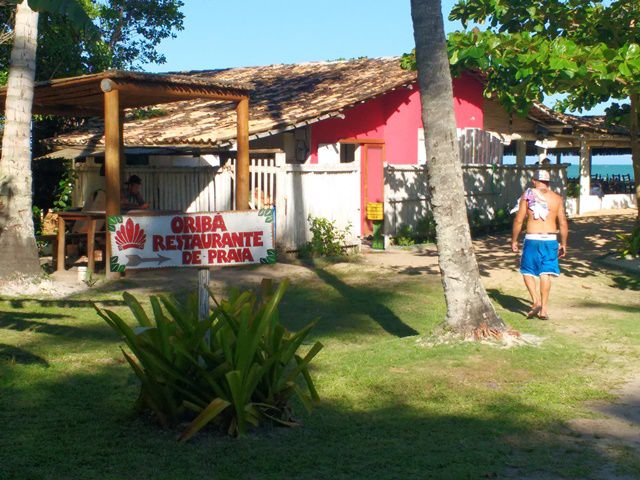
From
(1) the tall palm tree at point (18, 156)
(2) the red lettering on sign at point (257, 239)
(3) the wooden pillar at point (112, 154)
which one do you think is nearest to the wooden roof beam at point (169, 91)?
(3) the wooden pillar at point (112, 154)

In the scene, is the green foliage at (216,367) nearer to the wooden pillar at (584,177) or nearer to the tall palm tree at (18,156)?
the tall palm tree at (18,156)

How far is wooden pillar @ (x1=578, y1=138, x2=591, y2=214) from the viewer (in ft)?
94.8

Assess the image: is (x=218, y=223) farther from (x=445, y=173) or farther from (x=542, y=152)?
(x=542, y=152)

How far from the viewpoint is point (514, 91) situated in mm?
14211

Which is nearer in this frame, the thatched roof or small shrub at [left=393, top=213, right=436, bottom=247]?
the thatched roof

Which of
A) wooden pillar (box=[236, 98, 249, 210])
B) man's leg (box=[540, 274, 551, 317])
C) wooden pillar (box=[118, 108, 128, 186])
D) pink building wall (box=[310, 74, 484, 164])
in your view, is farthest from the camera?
pink building wall (box=[310, 74, 484, 164])

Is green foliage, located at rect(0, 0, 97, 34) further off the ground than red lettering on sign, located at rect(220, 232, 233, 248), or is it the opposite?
green foliage, located at rect(0, 0, 97, 34)

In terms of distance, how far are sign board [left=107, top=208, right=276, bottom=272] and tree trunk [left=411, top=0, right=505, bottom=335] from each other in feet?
8.16

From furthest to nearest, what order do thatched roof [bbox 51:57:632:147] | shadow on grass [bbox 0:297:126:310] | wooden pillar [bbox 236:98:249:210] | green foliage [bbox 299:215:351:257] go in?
1. thatched roof [bbox 51:57:632:147]
2. green foliage [bbox 299:215:351:257]
3. wooden pillar [bbox 236:98:249:210]
4. shadow on grass [bbox 0:297:126:310]

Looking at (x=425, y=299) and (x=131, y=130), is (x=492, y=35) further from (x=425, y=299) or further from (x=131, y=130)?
(x=131, y=130)

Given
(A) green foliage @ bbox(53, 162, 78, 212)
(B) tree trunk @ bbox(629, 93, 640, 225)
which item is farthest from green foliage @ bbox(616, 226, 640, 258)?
(A) green foliage @ bbox(53, 162, 78, 212)

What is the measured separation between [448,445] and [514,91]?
9319 millimetres

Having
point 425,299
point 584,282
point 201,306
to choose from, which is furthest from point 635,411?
point 584,282

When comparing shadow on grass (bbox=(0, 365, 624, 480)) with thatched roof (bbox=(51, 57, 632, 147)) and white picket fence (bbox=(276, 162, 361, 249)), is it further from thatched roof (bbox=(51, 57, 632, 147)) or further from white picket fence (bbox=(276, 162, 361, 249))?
white picket fence (bbox=(276, 162, 361, 249))
